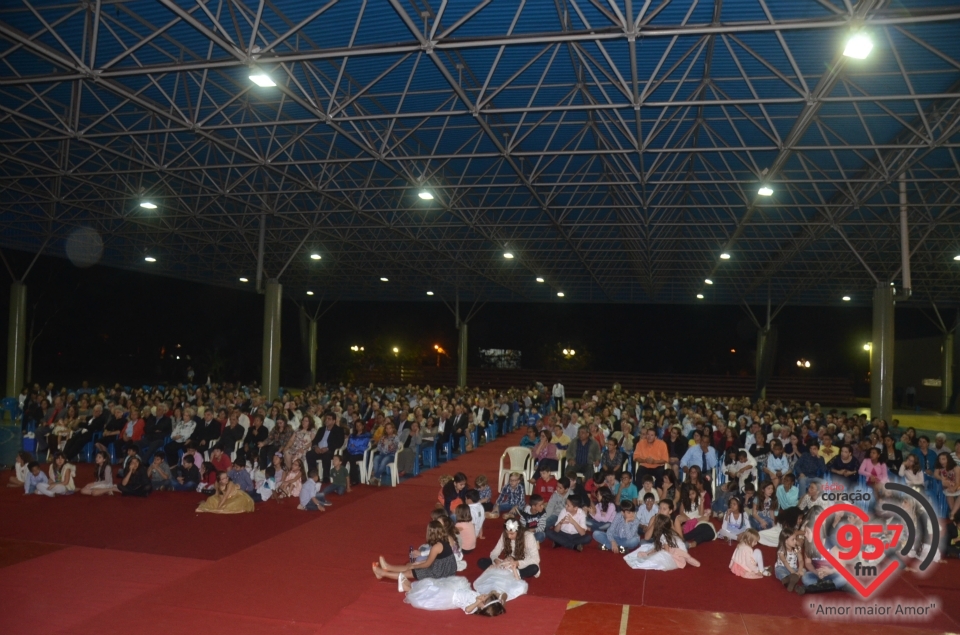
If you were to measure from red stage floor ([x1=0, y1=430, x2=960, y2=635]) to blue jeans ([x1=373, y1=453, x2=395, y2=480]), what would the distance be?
8.29 feet

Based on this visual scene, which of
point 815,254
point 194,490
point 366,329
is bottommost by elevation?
point 194,490

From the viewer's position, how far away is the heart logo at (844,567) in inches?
305

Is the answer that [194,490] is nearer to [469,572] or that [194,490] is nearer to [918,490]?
[469,572]

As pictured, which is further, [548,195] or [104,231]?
[104,231]

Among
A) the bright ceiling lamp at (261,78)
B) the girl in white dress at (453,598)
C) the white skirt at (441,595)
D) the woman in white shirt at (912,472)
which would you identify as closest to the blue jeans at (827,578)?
the girl in white dress at (453,598)

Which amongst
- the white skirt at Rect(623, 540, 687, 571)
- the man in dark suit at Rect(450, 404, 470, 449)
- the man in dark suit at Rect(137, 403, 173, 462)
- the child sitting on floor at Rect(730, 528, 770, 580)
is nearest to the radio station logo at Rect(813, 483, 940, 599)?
the child sitting on floor at Rect(730, 528, 770, 580)

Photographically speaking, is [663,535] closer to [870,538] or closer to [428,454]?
[870,538]

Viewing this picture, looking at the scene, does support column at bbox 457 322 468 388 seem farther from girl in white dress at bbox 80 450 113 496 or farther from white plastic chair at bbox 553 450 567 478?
girl in white dress at bbox 80 450 113 496

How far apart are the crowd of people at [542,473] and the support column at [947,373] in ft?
64.7

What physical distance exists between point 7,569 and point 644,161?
13638 millimetres

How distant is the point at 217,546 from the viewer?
9250mm

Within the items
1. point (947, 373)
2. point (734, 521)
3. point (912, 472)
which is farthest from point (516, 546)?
point (947, 373)

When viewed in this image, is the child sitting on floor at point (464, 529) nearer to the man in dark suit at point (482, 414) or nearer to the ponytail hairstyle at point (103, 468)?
the ponytail hairstyle at point (103, 468)

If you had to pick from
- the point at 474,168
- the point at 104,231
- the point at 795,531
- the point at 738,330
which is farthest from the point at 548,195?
the point at 738,330
